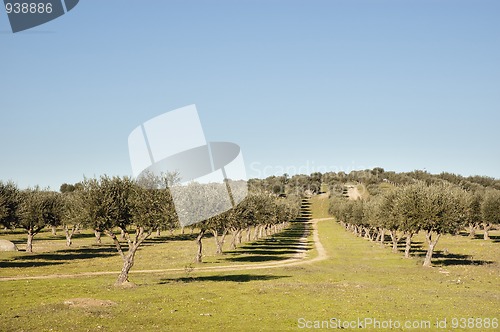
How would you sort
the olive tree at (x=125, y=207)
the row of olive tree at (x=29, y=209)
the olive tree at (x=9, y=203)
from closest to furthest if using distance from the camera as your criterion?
the olive tree at (x=125, y=207), the olive tree at (x=9, y=203), the row of olive tree at (x=29, y=209)

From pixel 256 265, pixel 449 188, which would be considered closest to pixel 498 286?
pixel 449 188

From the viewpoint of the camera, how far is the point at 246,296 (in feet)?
136

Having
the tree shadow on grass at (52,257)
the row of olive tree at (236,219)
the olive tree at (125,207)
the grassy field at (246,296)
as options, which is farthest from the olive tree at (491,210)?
the olive tree at (125,207)

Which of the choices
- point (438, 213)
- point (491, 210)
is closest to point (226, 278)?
point (438, 213)

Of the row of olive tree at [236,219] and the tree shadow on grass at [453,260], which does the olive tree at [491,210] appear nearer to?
the tree shadow on grass at [453,260]

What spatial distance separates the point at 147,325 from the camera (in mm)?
29984

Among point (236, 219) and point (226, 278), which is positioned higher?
point (236, 219)

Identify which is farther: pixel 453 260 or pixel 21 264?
pixel 453 260

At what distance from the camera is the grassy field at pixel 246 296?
31562 millimetres

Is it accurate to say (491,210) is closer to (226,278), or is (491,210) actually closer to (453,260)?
(453,260)

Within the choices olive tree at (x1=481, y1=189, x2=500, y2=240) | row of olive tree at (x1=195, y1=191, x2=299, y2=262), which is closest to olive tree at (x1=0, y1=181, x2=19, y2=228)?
row of olive tree at (x1=195, y1=191, x2=299, y2=262)

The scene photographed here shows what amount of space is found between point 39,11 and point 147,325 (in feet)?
80.4

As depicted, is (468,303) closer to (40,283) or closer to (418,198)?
(418,198)

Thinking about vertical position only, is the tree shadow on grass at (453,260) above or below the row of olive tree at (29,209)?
below
